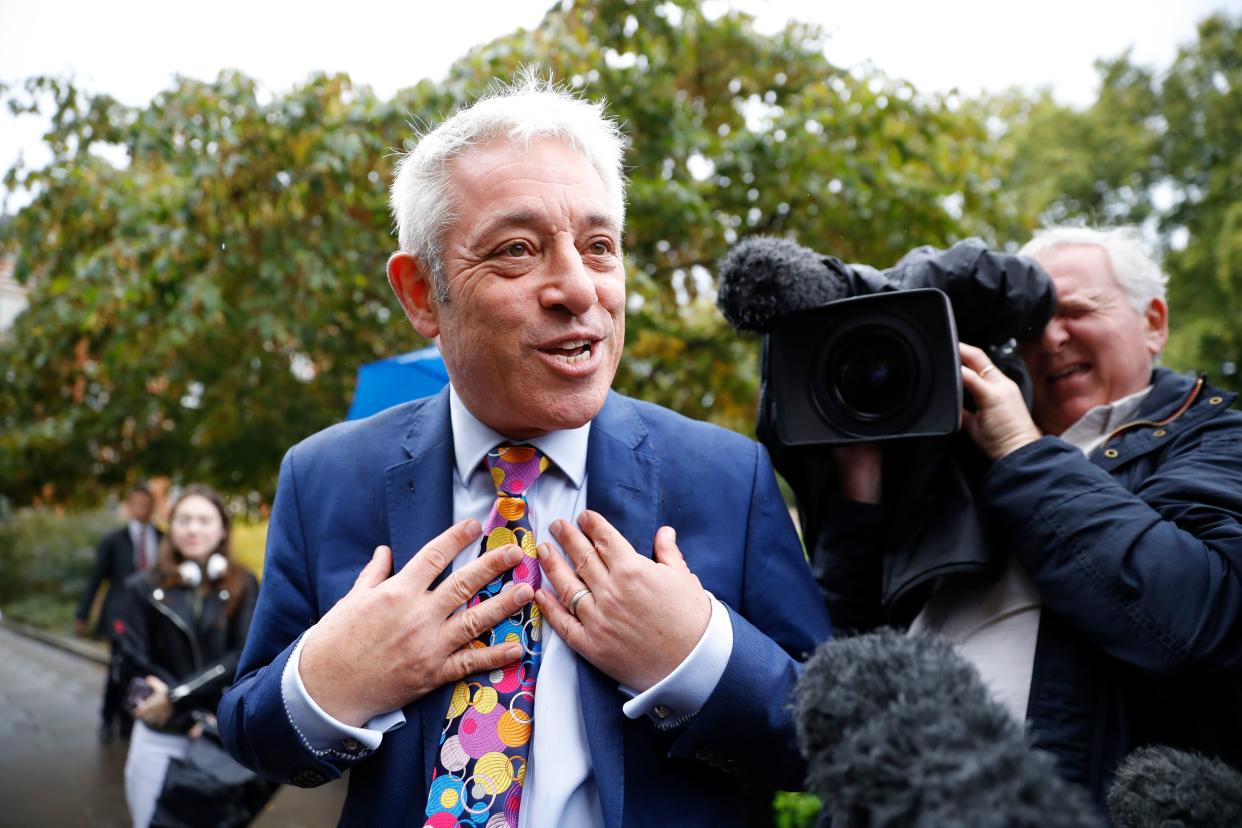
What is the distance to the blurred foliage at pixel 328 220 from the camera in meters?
4.66

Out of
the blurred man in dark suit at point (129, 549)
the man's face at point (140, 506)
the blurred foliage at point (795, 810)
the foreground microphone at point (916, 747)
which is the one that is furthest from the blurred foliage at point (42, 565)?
the foreground microphone at point (916, 747)

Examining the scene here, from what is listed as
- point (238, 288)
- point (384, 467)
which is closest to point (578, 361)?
point (384, 467)

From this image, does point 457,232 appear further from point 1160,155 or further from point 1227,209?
point 1160,155

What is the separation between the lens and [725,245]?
601cm

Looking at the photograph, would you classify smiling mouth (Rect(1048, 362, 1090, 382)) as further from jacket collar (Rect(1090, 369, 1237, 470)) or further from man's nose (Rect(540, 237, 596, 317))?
man's nose (Rect(540, 237, 596, 317))

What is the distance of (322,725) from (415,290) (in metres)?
0.77

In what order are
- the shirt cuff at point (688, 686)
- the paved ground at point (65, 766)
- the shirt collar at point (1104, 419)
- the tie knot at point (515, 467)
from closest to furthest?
the shirt cuff at point (688, 686), the tie knot at point (515, 467), the shirt collar at point (1104, 419), the paved ground at point (65, 766)

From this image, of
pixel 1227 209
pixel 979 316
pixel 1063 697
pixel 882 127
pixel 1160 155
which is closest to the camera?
pixel 1063 697

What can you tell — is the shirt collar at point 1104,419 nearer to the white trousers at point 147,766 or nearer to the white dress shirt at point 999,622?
the white dress shirt at point 999,622

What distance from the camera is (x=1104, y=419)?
2.00 meters

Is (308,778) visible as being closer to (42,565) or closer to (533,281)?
(533,281)

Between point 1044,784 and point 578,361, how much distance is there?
96 centimetres

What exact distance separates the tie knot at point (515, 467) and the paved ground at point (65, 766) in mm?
3470

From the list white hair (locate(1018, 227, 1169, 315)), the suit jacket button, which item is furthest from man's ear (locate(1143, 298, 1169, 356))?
the suit jacket button
